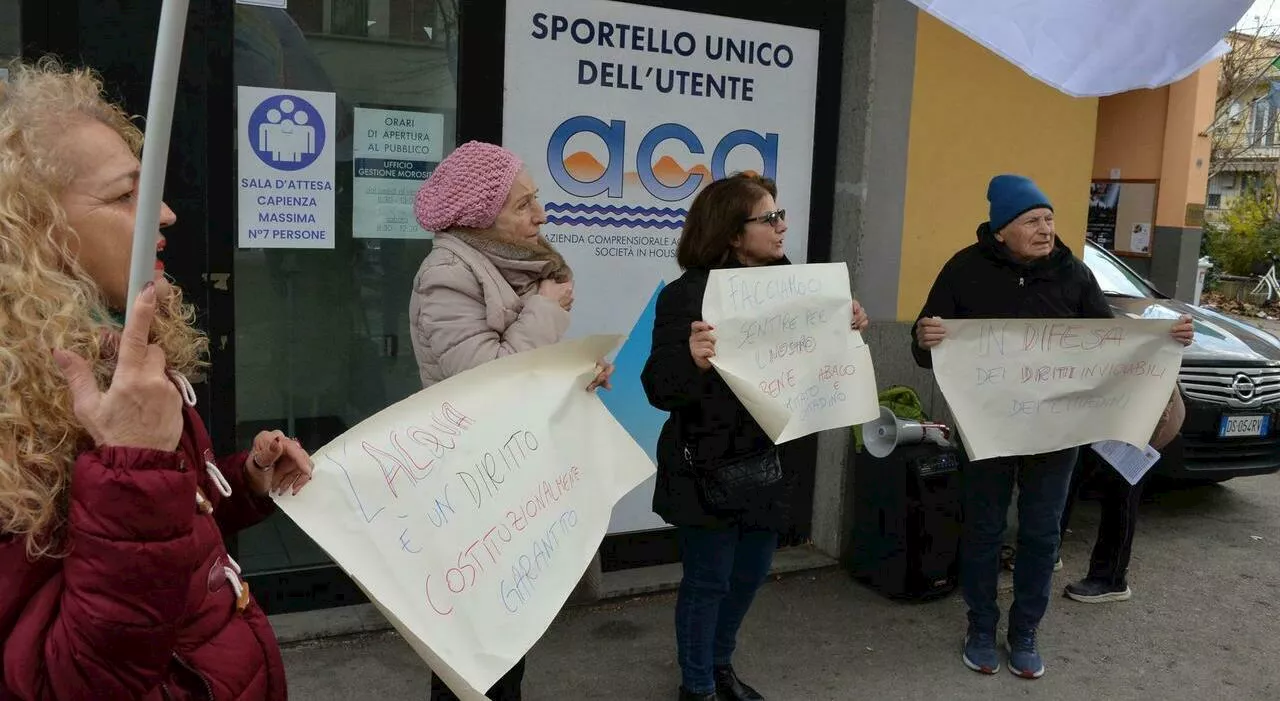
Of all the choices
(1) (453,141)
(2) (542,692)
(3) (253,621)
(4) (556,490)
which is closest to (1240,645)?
(2) (542,692)

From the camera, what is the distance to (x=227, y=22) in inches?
148

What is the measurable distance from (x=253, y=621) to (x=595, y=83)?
125 inches

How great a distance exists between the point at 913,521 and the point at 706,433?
1745mm

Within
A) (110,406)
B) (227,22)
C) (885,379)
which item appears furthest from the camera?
(885,379)

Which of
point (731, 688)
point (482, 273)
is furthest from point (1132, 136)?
point (482, 273)

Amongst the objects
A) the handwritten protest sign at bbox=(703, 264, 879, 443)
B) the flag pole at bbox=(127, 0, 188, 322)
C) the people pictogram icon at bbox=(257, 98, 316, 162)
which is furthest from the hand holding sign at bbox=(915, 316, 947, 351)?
the flag pole at bbox=(127, 0, 188, 322)

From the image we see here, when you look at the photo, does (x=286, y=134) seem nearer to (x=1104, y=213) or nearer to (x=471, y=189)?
(x=471, y=189)

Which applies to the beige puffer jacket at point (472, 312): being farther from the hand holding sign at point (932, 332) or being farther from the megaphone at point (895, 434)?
the megaphone at point (895, 434)

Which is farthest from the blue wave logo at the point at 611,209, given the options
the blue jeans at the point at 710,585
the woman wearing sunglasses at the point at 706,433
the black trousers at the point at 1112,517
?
the black trousers at the point at 1112,517

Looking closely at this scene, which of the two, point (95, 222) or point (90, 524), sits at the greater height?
point (95, 222)

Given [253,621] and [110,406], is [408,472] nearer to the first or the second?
[253,621]

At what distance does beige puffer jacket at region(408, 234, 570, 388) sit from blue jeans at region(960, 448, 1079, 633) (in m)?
2.04

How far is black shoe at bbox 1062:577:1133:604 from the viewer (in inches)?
197

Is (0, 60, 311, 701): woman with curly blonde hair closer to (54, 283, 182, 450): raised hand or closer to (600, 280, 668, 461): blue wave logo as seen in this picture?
(54, 283, 182, 450): raised hand
